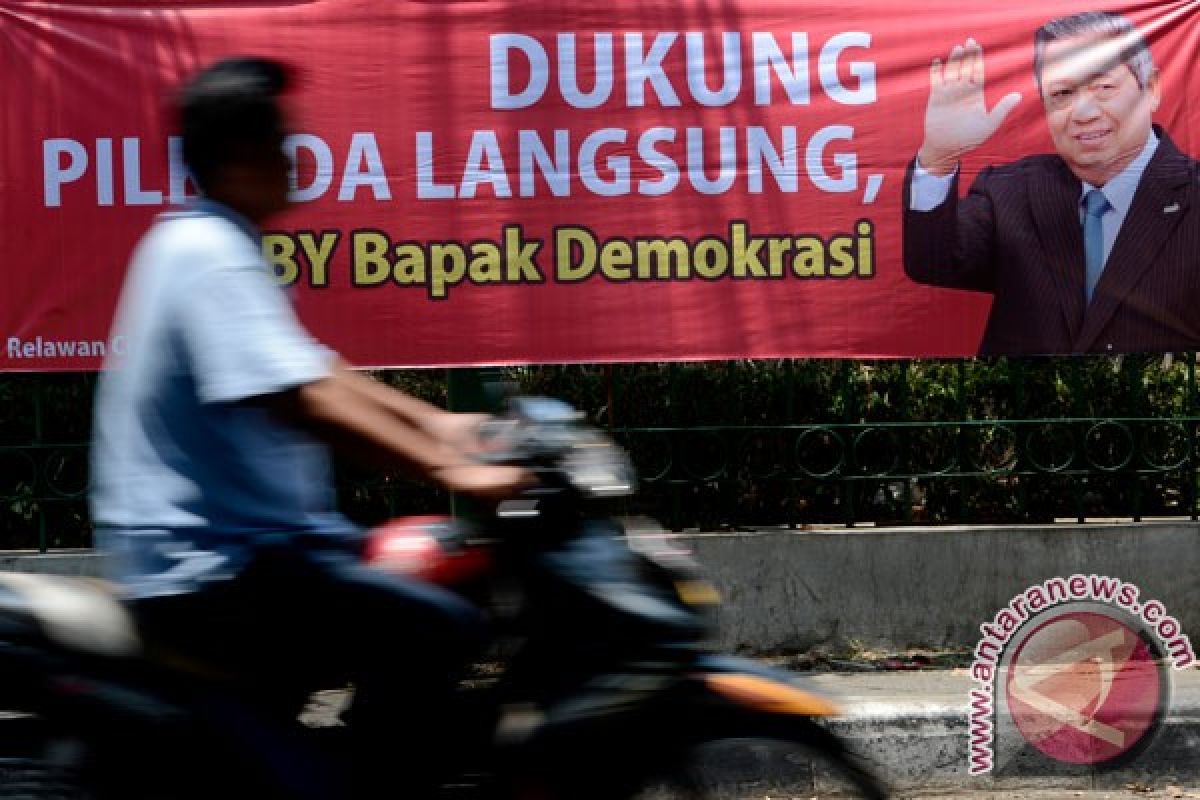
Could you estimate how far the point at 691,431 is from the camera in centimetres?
636

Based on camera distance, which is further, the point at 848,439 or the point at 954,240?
the point at 848,439

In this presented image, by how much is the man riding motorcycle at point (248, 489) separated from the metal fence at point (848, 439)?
12.2 feet

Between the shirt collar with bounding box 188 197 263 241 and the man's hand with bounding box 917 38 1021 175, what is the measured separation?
13.3 feet

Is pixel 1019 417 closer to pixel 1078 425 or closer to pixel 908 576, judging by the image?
pixel 1078 425

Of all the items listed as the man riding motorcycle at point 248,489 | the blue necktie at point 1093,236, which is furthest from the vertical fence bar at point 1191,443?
the man riding motorcycle at point 248,489

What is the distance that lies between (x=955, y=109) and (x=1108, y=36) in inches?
25.6

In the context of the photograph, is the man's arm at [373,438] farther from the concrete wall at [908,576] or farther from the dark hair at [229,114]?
the concrete wall at [908,576]

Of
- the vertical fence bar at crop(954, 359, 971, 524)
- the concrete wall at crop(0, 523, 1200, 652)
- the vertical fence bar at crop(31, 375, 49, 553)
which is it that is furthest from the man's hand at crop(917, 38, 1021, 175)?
the vertical fence bar at crop(31, 375, 49, 553)

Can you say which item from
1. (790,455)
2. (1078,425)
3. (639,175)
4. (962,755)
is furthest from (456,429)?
(1078,425)

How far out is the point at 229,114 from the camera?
2.52m

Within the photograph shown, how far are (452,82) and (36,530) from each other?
2422 millimetres

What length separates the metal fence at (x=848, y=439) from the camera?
634cm

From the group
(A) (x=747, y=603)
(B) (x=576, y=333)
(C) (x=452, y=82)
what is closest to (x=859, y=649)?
(A) (x=747, y=603)

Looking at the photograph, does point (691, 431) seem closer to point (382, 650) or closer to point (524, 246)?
point (524, 246)
